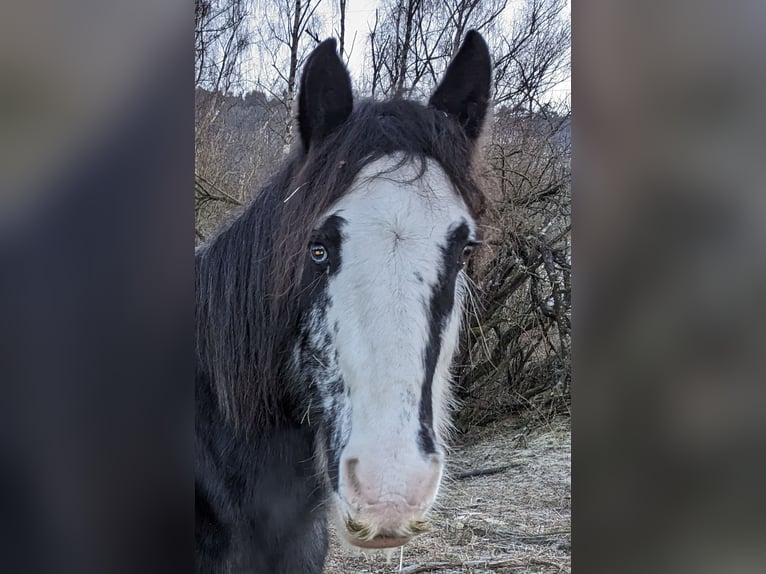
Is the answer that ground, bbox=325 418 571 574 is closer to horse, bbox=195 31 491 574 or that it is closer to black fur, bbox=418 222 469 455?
horse, bbox=195 31 491 574

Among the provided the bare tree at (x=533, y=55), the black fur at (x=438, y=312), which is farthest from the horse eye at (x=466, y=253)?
the bare tree at (x=533, y=55)

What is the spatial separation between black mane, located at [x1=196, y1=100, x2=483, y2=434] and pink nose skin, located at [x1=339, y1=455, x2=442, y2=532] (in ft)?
1.08

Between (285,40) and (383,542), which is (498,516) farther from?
(285,40)

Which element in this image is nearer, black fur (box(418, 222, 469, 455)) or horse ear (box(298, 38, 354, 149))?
black fur (box(418, 222, 469, 455))

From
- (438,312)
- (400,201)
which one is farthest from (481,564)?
(400,201)

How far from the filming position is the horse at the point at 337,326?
4.49 ft

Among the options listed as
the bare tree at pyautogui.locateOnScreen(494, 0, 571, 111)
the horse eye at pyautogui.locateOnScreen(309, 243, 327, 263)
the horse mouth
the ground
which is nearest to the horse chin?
the horse mouth

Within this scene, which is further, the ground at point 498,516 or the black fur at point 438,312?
the ground at point 498,516

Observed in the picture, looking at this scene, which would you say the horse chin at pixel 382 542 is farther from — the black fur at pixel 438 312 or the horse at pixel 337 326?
the black fur at pixel 438 312

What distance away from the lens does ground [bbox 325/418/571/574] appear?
1.59 meters

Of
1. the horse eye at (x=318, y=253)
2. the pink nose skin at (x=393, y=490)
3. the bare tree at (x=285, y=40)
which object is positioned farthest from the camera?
the bare tree at (x=285, y=40)

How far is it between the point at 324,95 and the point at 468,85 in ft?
1.18

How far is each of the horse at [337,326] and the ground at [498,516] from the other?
0.14 metres
